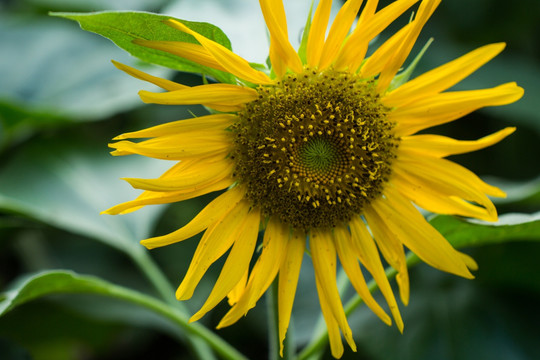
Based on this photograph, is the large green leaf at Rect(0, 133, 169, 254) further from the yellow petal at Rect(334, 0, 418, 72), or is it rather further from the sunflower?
the yellow petal at Rect(334, 0, 418, 72)

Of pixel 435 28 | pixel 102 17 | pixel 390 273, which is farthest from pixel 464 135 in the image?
pixel 102 17

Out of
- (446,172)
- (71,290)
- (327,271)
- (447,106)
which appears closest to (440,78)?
(447,106)

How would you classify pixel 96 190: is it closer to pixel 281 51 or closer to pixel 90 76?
pixel 90 76

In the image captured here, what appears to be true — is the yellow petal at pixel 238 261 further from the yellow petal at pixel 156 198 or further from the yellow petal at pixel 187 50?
the yellow petal at pixel 187 50

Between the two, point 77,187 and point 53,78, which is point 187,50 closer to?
point 77,187

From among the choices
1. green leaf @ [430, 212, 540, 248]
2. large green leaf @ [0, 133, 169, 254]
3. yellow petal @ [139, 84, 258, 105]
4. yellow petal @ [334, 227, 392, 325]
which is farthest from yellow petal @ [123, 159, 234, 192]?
large green leaf @ [0, 133, 169, 254]
